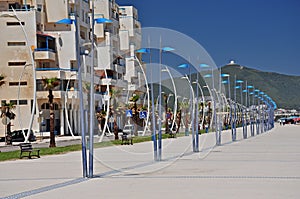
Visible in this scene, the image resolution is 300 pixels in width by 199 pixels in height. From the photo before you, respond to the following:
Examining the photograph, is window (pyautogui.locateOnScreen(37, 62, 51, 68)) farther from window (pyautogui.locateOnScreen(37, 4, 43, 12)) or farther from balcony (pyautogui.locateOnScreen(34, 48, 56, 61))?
window (pyautogui.locateOnScreen(37, 4, 43, 12))

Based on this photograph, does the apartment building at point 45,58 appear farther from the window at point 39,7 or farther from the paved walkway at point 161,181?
the paved walkway at point 161,181

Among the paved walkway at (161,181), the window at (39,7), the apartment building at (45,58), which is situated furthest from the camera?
the window at (39,7)

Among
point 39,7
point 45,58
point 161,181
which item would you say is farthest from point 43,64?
point 161,181

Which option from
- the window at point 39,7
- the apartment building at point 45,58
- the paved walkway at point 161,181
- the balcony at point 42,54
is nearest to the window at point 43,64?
the apartment building at point 45,58

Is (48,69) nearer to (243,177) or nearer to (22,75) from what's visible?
(22,75)

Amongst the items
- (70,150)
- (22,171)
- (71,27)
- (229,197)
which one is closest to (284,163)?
(22,171)

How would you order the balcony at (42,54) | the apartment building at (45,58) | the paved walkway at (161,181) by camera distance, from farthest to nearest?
the balcony at (42,54) < the apartment building at (45,58) < the paved walkway at (161,181)

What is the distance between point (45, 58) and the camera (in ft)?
223

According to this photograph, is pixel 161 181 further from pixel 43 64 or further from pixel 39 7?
pixel 39 7

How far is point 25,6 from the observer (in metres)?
67.7

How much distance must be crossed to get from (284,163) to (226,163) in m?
2.05

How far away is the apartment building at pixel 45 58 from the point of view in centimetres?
6588

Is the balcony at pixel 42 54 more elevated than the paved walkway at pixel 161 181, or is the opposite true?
the balcony at pixel 42 54

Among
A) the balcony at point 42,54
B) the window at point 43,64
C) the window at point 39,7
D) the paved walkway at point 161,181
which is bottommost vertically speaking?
the paved walkway at point 161,181
